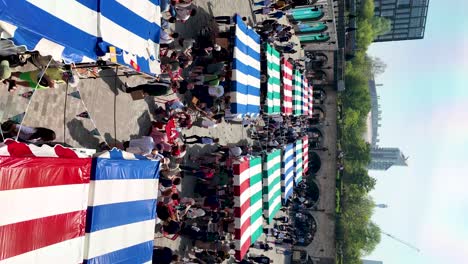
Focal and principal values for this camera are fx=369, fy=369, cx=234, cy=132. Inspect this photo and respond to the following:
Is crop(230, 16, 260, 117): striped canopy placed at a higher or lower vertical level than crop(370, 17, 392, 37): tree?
lower

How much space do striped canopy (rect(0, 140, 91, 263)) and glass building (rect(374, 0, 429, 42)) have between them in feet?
235

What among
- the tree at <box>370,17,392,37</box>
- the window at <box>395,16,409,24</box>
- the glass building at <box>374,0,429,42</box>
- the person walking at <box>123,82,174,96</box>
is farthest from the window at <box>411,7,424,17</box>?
the person walking at <box>123,82,174,96</box>

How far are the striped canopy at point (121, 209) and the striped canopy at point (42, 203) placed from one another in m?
0.29

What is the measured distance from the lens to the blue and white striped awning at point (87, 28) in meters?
5.45

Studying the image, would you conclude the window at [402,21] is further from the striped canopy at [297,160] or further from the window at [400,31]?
the striped canopy at [297,160]

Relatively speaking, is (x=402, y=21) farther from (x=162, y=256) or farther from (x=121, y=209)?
(x=121, y=209)

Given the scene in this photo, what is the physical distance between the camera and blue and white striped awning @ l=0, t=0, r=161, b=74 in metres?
5.45

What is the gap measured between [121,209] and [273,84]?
13.0 m

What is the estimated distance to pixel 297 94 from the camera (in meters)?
24.6

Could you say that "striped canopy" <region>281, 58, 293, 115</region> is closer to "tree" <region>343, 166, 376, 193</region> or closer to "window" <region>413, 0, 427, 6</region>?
"tree" <region>343, 166, 376, 193</region>

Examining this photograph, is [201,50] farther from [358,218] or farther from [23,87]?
[358,218]

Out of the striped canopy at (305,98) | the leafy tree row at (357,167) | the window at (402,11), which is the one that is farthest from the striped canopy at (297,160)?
the window at (402,11)

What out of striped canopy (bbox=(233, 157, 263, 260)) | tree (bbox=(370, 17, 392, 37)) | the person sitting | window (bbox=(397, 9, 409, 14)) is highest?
window (bbox=(397, 9, 409, 14))

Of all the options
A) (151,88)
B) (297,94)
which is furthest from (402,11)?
(151,88)
